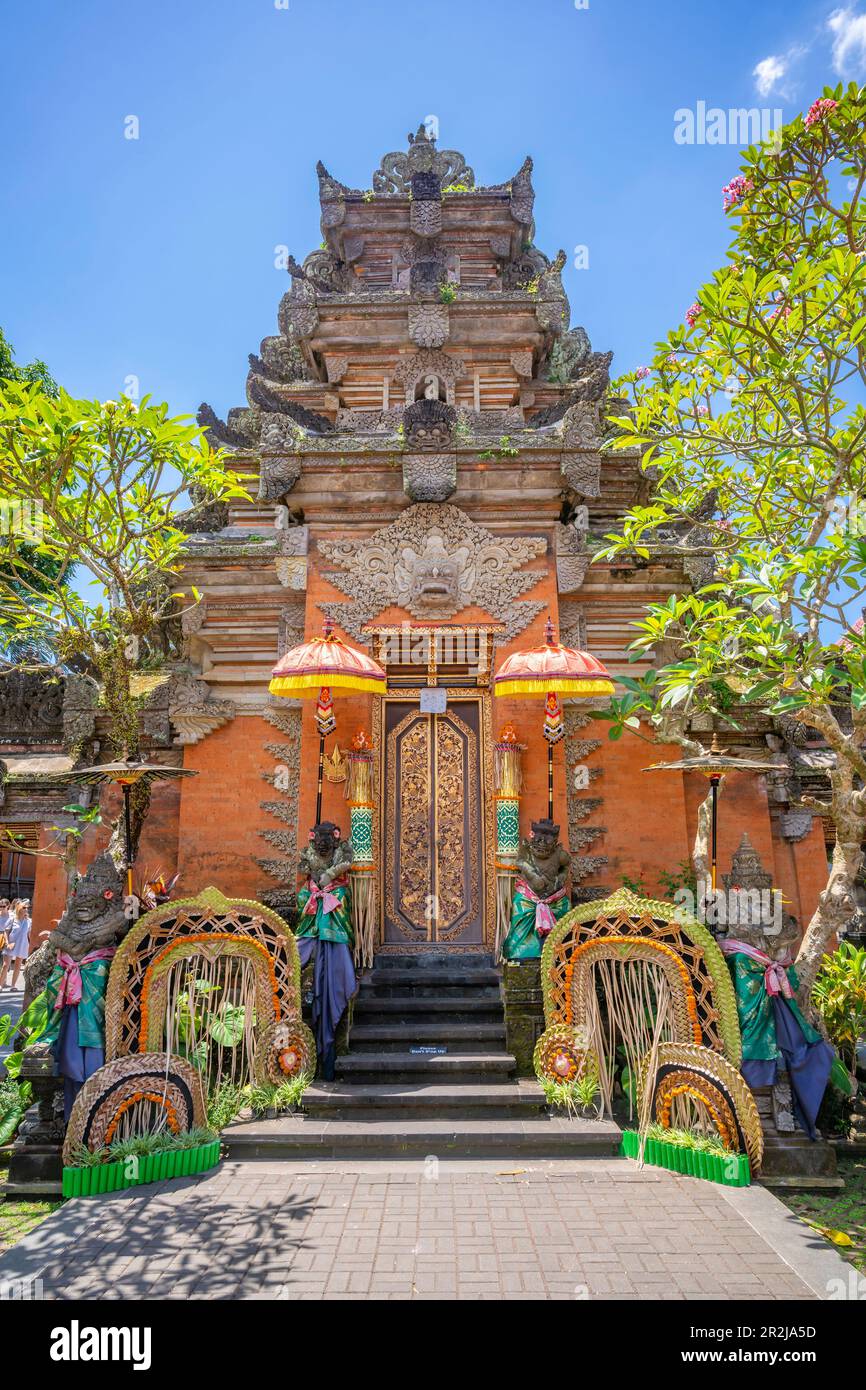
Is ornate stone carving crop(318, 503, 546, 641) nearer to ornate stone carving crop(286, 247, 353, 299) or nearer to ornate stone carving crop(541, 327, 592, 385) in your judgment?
ornate stone carving crop(541, 327, 592, 385)

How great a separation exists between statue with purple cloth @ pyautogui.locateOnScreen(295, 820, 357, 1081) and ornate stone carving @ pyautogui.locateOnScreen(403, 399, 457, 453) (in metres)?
4.19

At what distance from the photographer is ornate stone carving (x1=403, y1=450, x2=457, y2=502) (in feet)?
29.7

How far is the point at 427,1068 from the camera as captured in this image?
273 inches

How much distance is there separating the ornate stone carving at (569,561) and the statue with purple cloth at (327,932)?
146 inches

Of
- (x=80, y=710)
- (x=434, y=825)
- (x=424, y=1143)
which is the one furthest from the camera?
(x=80, y=710)

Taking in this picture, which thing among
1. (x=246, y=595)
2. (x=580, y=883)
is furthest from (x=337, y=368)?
(x=580, y=883)

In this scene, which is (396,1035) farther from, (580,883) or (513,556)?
(513,556)

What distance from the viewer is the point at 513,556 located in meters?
9.12

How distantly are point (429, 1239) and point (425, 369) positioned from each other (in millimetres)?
9263

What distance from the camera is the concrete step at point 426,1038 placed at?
7.29 meters

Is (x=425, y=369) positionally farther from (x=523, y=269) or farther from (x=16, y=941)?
(x=16, y=941)

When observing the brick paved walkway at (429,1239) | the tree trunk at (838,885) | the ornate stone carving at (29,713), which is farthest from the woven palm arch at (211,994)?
the ornate stone carving at (29,713)

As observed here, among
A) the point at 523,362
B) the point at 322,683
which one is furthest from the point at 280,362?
the point at 322,683

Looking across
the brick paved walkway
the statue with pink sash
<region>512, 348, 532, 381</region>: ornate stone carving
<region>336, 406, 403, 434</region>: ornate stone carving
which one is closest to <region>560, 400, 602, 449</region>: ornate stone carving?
<region>336, 406, 403, 434</region>: ornate stone carving
